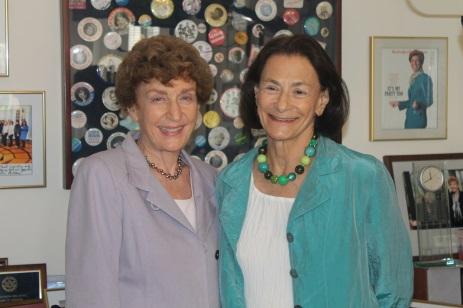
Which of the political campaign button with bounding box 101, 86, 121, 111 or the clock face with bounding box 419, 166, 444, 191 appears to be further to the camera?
the clock face with bounding box 419, 166, 444, 191

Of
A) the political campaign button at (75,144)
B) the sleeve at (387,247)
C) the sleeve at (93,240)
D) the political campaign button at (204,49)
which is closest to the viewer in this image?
the sleeve at (93,240)

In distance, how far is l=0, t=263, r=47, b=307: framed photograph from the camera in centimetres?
214

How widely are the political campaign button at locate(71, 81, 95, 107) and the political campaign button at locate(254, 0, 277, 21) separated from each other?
2.08ft

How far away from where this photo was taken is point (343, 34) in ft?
8.41

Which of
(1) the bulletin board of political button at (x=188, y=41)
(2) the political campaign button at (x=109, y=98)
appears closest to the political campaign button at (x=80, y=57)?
(1) the bulletin board of political button at (x=188, y=41)

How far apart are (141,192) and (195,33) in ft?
2.87

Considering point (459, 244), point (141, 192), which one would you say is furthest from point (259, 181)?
point (459, 244)

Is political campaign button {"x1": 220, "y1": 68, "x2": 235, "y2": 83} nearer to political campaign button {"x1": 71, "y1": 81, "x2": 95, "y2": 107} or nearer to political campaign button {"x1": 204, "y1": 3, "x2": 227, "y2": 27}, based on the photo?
political campaign button {"x1": 204, "y1": 3, "x2": 227, "y2": 27}

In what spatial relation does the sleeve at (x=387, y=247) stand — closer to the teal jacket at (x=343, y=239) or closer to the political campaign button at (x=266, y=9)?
the teal jacket at (x=343, y=239)

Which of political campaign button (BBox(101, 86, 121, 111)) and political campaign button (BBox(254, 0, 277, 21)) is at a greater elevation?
political campaign button (BBox(254, 0, 277, 21))

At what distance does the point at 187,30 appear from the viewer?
2.35 m

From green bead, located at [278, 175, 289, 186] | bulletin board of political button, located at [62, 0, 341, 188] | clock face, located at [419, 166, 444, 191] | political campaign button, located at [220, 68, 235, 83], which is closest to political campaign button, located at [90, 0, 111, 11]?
bulletin board of political button, located at [62, 0, 341, 188]

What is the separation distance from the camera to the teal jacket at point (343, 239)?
1.63 metres

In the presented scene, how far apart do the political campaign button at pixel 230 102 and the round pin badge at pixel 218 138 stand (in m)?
0.06
